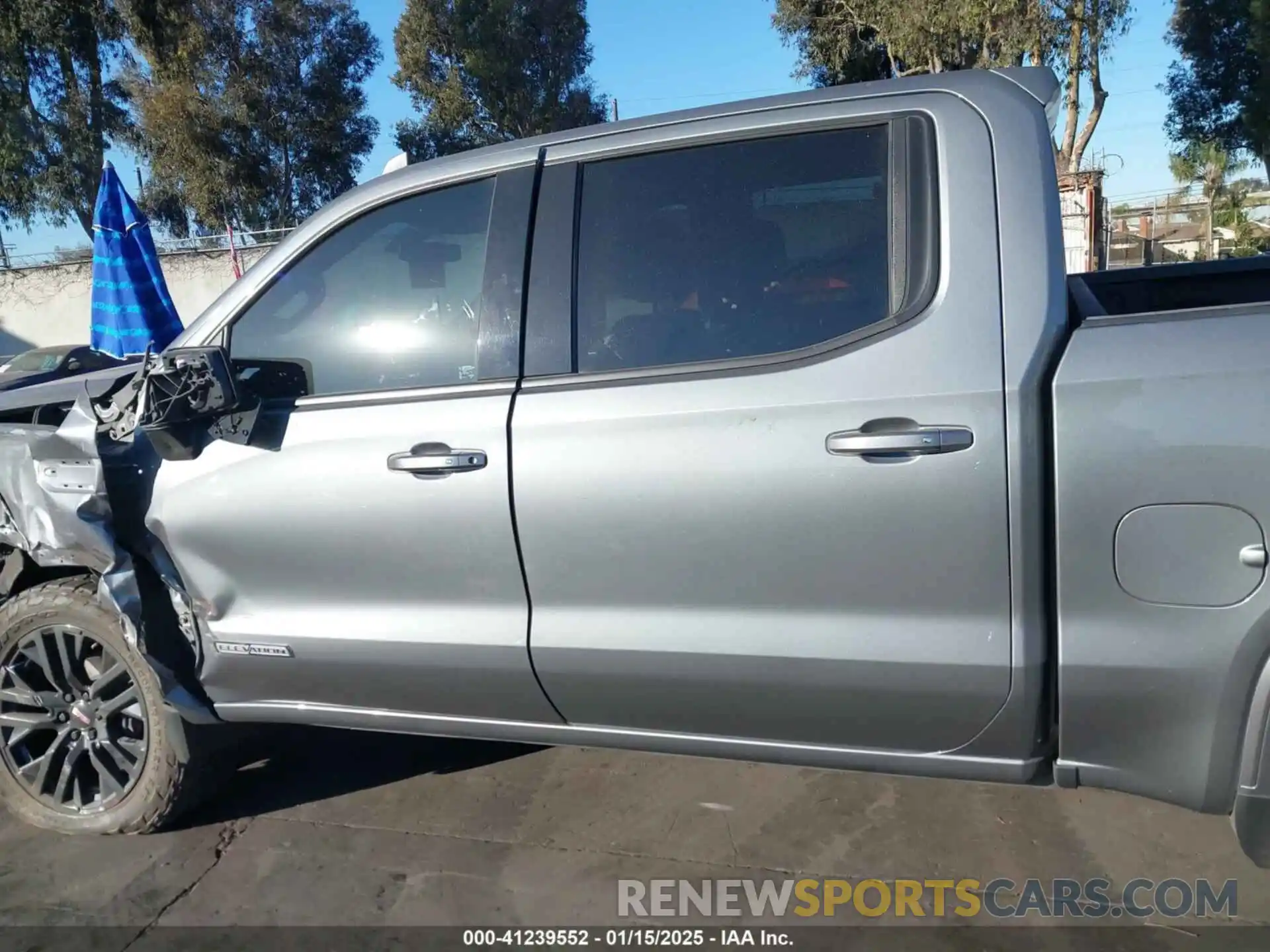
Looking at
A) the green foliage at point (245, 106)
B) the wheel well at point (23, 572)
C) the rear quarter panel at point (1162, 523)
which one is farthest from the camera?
the green foliage at point (245, 106)

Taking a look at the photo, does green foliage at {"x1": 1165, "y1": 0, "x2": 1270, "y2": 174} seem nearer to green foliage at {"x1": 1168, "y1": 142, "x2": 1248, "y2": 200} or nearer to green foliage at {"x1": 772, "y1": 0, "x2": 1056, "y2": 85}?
green foliage at {"x1": 1168, "y1": 142, "x2": 1248, "y2": 200}

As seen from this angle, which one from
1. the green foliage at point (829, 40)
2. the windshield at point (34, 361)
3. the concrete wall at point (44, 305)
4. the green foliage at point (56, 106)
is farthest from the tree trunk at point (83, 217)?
the green foliage at point (829, 40)

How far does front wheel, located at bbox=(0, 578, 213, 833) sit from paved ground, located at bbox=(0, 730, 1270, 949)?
0.43ft

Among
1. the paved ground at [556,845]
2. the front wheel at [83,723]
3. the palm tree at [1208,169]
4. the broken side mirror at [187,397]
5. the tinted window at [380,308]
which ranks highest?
the palm tree at [1208,169]

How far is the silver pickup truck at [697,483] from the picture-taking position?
80.6 inches

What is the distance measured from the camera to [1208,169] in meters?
36.9

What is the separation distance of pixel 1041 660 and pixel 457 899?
1.70 metres

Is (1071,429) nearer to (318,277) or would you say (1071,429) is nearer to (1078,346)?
(1078,346)

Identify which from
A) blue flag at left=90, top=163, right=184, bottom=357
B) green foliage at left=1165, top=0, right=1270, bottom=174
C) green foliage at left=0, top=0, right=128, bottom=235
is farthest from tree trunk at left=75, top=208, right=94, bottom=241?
green foliage at left=1165, top=0, right=1270, bottom=174

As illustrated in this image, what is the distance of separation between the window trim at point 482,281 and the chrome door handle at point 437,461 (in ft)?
0.50

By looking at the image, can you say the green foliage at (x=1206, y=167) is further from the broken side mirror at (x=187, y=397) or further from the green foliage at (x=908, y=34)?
the broken side mirror at (x=187, y=397)

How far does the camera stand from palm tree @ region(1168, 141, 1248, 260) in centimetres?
2442

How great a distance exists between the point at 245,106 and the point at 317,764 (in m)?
27.5

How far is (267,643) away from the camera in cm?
281
